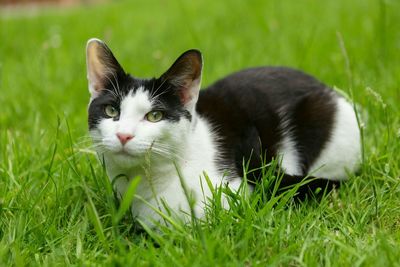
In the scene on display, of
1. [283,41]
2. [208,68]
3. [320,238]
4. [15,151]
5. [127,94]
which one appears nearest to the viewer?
[320,238]

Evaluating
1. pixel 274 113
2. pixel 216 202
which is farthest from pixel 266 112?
pixel 216 202

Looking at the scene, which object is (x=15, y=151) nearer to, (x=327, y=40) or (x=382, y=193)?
(x=382, y=193)

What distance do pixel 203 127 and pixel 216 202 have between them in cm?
45

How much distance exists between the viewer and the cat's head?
1.83 metres

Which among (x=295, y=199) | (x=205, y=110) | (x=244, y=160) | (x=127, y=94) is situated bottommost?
(x=295, y=199)

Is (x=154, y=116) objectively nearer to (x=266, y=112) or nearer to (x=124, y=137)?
(x=124, y=137)

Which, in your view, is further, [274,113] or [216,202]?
[274,113]

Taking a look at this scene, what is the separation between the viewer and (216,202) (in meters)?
1.88

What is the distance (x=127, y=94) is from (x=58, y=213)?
548 mm

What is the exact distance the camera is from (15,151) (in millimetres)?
2500

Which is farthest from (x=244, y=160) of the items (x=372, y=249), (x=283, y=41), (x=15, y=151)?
(x=283, y=41)

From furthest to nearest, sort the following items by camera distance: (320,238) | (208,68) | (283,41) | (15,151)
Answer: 1. (283,41)
2. (208,68)
3. (15,151)
4. (320,238)

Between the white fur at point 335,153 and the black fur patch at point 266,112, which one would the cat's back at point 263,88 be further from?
the white fur at point 335,153

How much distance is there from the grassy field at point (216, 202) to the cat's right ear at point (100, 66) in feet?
0.70
